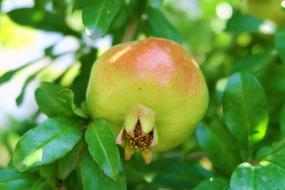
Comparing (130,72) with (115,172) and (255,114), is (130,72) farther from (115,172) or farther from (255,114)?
(255,114)

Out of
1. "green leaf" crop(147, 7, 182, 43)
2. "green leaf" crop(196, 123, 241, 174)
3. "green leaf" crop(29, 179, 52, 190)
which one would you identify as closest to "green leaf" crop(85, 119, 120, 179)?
"green leaf" crop(29, 179, 52, 190)

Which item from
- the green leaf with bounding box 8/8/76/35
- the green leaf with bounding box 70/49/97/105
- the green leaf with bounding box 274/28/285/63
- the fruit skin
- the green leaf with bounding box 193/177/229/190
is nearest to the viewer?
the green leaf with bounding box 193/177/229/190

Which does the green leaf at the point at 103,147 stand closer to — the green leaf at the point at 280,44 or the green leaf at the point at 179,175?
the green leaf at the point at 179,175

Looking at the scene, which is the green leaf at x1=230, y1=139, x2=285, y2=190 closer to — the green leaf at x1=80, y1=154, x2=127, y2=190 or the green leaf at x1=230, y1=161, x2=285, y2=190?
the green leaf at x1=230, y1=161, x2=285, y2=190

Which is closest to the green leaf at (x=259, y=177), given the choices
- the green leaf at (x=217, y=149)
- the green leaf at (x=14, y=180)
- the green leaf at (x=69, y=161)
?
the green leaf at (x=217, y=149)

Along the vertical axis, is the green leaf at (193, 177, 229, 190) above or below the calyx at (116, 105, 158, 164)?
below
